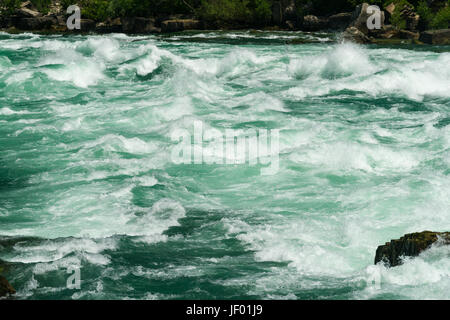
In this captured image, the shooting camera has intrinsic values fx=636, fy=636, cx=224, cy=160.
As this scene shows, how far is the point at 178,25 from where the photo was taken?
1683 inches

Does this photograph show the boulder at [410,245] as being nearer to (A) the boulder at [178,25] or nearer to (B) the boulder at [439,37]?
(B) the boulder at [439,37]

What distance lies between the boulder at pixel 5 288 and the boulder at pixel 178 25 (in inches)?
1456

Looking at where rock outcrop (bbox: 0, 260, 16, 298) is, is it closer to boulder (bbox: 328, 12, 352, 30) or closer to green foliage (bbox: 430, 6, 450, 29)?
green foliage (bbox: 430, 6, 450, 29)

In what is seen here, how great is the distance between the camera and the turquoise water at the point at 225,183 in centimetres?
759

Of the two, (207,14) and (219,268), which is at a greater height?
(207,14)

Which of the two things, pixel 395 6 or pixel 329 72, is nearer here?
pixel 329 72

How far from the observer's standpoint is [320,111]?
1788 centimetres

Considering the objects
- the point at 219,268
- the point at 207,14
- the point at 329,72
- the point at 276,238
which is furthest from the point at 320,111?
the point at 207,14

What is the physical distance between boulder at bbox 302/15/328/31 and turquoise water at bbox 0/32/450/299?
15.9 meters

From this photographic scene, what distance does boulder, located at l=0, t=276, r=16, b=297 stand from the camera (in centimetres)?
681
